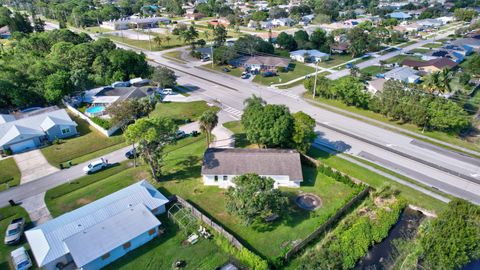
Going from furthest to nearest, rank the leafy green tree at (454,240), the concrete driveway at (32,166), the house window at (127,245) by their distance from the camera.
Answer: the concrete driveway at (32,166) < the house window at (127,245) < the leafy green tree at (454,240)

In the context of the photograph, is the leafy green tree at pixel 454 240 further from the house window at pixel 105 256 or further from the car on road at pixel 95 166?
the car on road at pixel 95 166

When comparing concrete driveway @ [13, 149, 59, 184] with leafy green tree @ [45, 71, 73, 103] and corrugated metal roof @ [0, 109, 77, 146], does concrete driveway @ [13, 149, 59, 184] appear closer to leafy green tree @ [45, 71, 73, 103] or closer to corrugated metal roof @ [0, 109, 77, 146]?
corrugated metal roof @ [0, 109, 77, 146]

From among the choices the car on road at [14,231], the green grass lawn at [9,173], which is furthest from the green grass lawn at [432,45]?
the car on road at [14,231]

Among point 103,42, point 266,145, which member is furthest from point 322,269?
point 103,42

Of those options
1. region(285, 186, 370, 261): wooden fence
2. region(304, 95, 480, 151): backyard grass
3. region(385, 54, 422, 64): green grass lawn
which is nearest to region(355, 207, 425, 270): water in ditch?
region(285, 186, 370, 261): wooden fence

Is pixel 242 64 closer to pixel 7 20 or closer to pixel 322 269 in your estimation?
pixel 322 269

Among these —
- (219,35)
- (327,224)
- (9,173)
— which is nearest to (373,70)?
(219,35)

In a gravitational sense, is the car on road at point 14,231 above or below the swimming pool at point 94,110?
below
